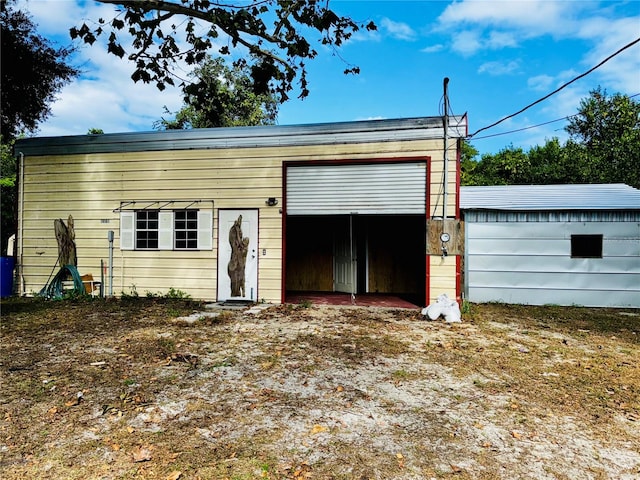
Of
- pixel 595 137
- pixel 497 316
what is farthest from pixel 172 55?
pixel 595 137

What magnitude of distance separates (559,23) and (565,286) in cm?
529

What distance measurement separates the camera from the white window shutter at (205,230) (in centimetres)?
802

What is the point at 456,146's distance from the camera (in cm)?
708

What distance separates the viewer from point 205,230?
805 cm

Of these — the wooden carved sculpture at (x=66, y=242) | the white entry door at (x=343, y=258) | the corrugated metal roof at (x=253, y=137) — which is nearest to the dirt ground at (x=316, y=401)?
the wooden carved sculpture at (x=66, y=242)

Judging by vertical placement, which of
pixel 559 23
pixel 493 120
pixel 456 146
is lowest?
pixel 456 146

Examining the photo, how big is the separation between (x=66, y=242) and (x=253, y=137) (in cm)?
490

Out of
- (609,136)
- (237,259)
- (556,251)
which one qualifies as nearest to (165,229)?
(237,259)

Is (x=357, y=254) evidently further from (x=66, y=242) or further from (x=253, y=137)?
(x=66, y=242)

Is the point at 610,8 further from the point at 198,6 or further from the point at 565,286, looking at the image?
the point at 198,6

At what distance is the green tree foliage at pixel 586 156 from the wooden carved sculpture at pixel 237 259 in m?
16.7

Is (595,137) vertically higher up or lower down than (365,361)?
higher up

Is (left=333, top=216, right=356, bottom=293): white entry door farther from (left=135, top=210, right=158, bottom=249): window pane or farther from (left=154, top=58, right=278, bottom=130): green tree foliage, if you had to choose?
(left=154, top=58, right=278, bottom=130): green tree foliage

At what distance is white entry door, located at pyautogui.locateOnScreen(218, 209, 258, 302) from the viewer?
7.87 metres
